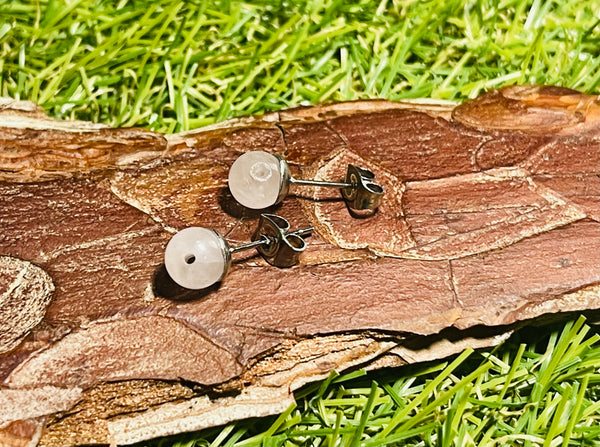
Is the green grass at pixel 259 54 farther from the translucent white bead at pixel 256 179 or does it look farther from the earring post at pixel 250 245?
the earring post at pixel 250 245

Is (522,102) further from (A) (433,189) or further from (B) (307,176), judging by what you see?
(B) (307,176)

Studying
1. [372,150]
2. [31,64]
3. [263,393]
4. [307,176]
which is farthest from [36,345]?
[31,64]

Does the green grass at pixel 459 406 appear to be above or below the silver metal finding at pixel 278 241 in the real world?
below

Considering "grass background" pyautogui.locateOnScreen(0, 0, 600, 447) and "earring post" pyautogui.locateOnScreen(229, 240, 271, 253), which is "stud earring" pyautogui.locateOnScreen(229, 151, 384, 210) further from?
"grass background" pyautogui.locateOnScreen(0, 0, 600, 447)

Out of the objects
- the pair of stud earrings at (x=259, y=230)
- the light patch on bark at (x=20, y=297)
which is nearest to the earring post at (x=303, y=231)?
the pair of stud earrings at (x=259, y=230)

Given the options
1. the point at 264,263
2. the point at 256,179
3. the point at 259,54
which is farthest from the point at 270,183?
the point at 259,54

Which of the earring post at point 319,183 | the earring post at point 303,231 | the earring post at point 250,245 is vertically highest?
the earring post at point 319,183

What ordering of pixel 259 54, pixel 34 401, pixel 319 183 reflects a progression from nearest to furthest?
pixel 34 401 < pixel 319 183 < pixel 259 54

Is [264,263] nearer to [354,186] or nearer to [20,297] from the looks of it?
[354,186]
